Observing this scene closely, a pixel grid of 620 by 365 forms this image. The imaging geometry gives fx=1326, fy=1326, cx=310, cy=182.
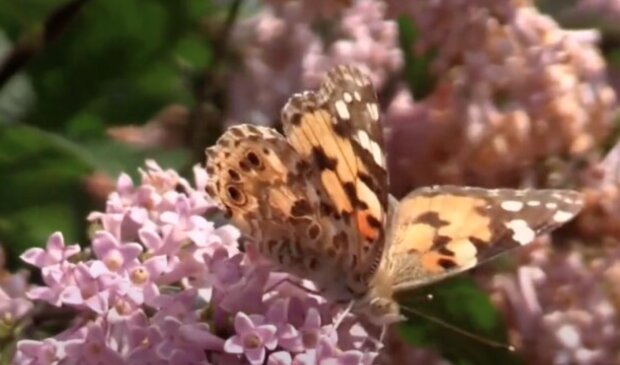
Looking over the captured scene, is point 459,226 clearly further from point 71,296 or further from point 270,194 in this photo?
point 71,296

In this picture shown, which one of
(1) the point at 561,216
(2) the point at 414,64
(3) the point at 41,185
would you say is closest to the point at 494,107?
(2) the point at 414,64

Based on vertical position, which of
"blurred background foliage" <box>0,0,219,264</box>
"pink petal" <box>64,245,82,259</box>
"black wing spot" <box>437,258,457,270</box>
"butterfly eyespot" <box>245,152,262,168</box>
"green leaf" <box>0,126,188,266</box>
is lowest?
"black wing spot" <box>437,258,457,270</box>

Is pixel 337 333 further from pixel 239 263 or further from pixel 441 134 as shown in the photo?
pixel 441 134

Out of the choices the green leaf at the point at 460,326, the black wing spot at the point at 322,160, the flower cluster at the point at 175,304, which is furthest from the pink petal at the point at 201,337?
the green leaf at the point at 460,326

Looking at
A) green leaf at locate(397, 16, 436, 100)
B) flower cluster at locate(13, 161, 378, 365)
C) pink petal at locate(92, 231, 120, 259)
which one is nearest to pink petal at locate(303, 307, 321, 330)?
flower cluster at locate(13, 161, 378, 365)

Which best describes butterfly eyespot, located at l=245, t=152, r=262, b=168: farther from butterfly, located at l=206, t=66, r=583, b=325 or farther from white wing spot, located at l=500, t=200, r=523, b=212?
white wing spot, located at l=500, t=200, r=523, b=212

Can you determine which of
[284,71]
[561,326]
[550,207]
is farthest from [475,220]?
[284,71]
